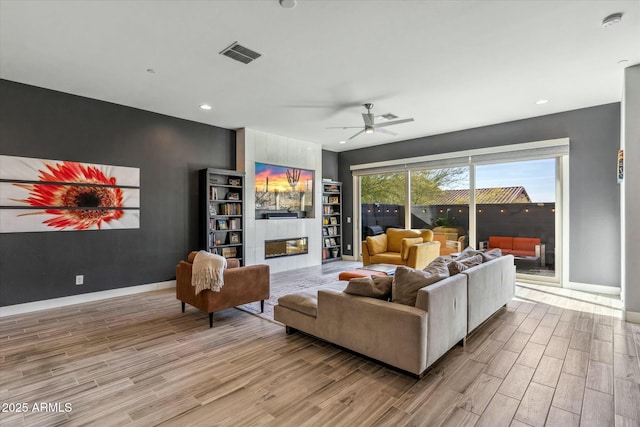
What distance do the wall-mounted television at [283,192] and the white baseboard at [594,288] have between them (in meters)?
5.17

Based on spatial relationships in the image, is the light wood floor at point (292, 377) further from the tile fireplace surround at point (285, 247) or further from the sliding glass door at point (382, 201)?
the sliding glass door at point (382, 201)

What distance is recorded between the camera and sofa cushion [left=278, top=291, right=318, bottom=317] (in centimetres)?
309

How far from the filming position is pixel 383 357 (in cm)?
251

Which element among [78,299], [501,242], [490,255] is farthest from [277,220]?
[501,242]

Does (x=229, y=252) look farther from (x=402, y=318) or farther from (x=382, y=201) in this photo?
(x=402, y=318)

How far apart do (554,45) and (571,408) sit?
10.8 ft

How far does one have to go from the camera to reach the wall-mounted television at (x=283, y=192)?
262 inches

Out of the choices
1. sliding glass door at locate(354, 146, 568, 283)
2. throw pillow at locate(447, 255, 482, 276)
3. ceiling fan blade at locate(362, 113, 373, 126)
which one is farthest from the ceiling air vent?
sliding glass door at locate(354, 146, 568, 283)

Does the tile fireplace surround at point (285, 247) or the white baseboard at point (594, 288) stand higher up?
the tile fireplace surround at point (285, 247)

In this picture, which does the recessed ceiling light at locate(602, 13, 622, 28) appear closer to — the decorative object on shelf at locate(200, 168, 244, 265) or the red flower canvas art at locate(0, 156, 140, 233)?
the decorative object on shelf at locate(200, 168, 244, 265)

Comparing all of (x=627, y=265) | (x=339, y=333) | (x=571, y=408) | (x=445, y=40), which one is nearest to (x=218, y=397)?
(x=339, y=333)

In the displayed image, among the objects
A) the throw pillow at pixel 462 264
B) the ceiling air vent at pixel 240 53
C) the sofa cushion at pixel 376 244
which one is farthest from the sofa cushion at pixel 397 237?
the ceiling air vent at pixel 240 53

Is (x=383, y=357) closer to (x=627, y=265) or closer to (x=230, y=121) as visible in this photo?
(x=627, y=265)

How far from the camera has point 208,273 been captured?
3445 millimetres
